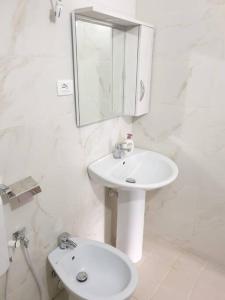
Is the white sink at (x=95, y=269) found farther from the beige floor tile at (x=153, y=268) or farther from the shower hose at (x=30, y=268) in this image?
the beige floor tile at (x=153, y=268)

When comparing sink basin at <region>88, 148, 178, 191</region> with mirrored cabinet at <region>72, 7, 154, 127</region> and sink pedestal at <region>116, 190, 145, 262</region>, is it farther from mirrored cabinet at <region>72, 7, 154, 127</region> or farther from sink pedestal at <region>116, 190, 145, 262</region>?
mirrored cabinet at <region>72, 7, 154, 127</region>

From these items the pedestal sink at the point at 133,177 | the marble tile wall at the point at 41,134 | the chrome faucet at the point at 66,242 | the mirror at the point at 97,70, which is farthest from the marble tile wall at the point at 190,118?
the chrome faucet at the point at 66,242

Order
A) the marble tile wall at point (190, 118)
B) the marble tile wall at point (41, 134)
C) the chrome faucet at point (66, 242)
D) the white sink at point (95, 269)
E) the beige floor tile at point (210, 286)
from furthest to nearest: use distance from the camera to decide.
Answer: the beige floor tile at point (210, 286), the marble tile wall at point (190, 118), the chrome faucet at point (66, 242), the white sink at point (95, 269), the marble tile wall at point (41, 134)

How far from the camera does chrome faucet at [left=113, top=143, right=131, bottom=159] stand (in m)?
1.77

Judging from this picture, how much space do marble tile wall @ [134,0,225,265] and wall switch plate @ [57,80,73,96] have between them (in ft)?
2.55

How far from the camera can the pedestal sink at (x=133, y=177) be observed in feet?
5.44

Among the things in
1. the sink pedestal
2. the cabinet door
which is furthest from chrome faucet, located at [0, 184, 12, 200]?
the cabinet door

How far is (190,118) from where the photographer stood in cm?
175

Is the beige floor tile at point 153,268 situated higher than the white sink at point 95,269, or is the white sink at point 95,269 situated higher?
the white sink at point 95,269

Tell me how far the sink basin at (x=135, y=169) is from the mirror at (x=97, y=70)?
12.5 inches

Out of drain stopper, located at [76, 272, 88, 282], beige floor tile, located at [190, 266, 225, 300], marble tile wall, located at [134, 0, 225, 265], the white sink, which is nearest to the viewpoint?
the white sink

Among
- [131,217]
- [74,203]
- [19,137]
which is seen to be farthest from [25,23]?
[131,217]

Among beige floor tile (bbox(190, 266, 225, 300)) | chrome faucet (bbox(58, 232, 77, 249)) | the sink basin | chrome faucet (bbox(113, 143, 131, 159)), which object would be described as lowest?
beige floor tile (bbox(190, 266, 225, 300))

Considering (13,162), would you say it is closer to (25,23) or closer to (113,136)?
(25,23)
